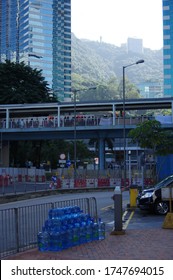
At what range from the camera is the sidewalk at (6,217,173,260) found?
855 centimetres

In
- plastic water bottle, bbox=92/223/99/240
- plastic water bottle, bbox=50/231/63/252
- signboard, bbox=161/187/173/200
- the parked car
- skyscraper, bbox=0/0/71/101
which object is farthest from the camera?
skyscraper, bbox=0/0/71/101

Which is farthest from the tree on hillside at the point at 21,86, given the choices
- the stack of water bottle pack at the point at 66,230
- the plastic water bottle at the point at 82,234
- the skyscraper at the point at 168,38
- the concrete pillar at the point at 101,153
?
the skyscraper at the point at 168,38

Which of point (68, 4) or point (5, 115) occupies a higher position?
point (68, 4)

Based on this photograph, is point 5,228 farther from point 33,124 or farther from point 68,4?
point 68,4

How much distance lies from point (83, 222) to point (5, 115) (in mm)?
56991

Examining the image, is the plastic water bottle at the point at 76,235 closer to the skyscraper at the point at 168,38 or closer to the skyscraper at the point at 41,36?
the skyscraper at the point at 168,38

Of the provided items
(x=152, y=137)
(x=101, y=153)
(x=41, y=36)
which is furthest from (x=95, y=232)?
(x=41, y=36)

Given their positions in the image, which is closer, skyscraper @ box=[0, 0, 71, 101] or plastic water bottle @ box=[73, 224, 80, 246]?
plastic water bottle @ box=[73, 224, 80, 246]

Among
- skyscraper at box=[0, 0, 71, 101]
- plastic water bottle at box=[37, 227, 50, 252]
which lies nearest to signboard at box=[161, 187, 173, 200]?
plastic water bottle at box=[37, 227, 50, 252]

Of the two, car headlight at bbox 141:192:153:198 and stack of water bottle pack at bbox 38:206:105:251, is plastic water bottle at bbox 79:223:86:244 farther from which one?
car headlight at bbox 141:192:153:198

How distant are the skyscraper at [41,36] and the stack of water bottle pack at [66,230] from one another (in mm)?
159055

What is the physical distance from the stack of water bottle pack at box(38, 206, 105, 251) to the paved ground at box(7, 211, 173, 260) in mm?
184

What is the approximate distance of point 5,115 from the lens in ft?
216

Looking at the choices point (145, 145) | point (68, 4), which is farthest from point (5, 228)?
point (68, 4)
